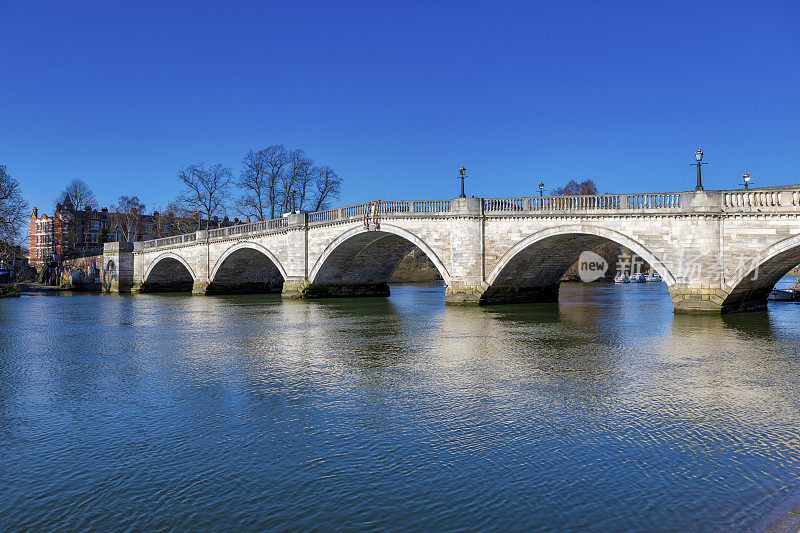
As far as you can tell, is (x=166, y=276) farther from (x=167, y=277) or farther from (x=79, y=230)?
(x=79, y=230)

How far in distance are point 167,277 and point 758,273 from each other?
142ft

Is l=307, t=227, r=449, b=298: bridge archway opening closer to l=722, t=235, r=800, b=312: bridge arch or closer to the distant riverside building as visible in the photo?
l=722, t=235, r=800, b=312: bridge arch

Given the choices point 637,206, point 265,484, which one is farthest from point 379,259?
point 265,484

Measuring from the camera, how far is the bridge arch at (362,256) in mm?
30842

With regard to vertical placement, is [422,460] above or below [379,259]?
below

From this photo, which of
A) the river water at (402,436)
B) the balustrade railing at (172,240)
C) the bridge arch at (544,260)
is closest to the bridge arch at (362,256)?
the bridge arch at (544,260)

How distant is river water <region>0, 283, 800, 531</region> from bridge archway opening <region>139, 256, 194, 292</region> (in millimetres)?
35833

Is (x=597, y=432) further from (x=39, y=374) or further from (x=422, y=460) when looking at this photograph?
(x=39, y=374)

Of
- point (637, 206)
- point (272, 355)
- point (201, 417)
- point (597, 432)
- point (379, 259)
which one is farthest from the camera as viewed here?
point (379, 259)

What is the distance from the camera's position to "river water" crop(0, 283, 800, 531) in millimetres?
4656

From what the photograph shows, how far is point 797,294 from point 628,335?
18065mm

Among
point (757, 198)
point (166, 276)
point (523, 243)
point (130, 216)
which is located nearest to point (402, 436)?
point (757, 198)

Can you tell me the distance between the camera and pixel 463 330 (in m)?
17.1

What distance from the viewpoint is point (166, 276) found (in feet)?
165
